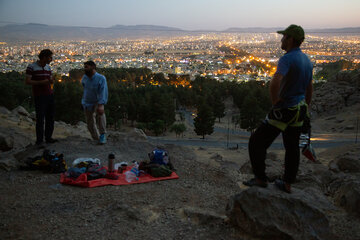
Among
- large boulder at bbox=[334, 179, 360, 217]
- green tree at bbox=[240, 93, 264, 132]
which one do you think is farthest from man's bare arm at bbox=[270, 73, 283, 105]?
green tree at bbox=[240, 93, 264, 132]

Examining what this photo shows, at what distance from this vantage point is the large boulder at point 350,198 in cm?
416

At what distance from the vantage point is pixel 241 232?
3.44 meters

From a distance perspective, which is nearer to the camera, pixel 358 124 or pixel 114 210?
pixel 114 210

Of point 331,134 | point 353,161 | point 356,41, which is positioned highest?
point 356,41

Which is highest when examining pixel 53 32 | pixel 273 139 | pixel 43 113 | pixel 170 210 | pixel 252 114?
pixel 53 32

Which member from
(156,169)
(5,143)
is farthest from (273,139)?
(5,143)

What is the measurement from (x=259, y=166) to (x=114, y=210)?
6.28 feet

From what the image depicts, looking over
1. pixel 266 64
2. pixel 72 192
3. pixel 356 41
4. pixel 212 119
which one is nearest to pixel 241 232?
pixel 72 192

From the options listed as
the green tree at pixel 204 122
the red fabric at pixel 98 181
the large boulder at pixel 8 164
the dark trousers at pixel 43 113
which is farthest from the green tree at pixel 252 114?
the large boulder at pixel 8 164

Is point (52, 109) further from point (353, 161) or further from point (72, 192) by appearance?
point (353, 161)

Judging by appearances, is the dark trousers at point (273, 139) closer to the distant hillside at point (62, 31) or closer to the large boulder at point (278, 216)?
the large boulder at point (278, 216)

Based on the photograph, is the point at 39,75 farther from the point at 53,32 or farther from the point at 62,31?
the point at 53,32

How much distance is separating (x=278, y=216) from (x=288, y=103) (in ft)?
4.06

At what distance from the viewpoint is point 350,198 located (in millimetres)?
4324
